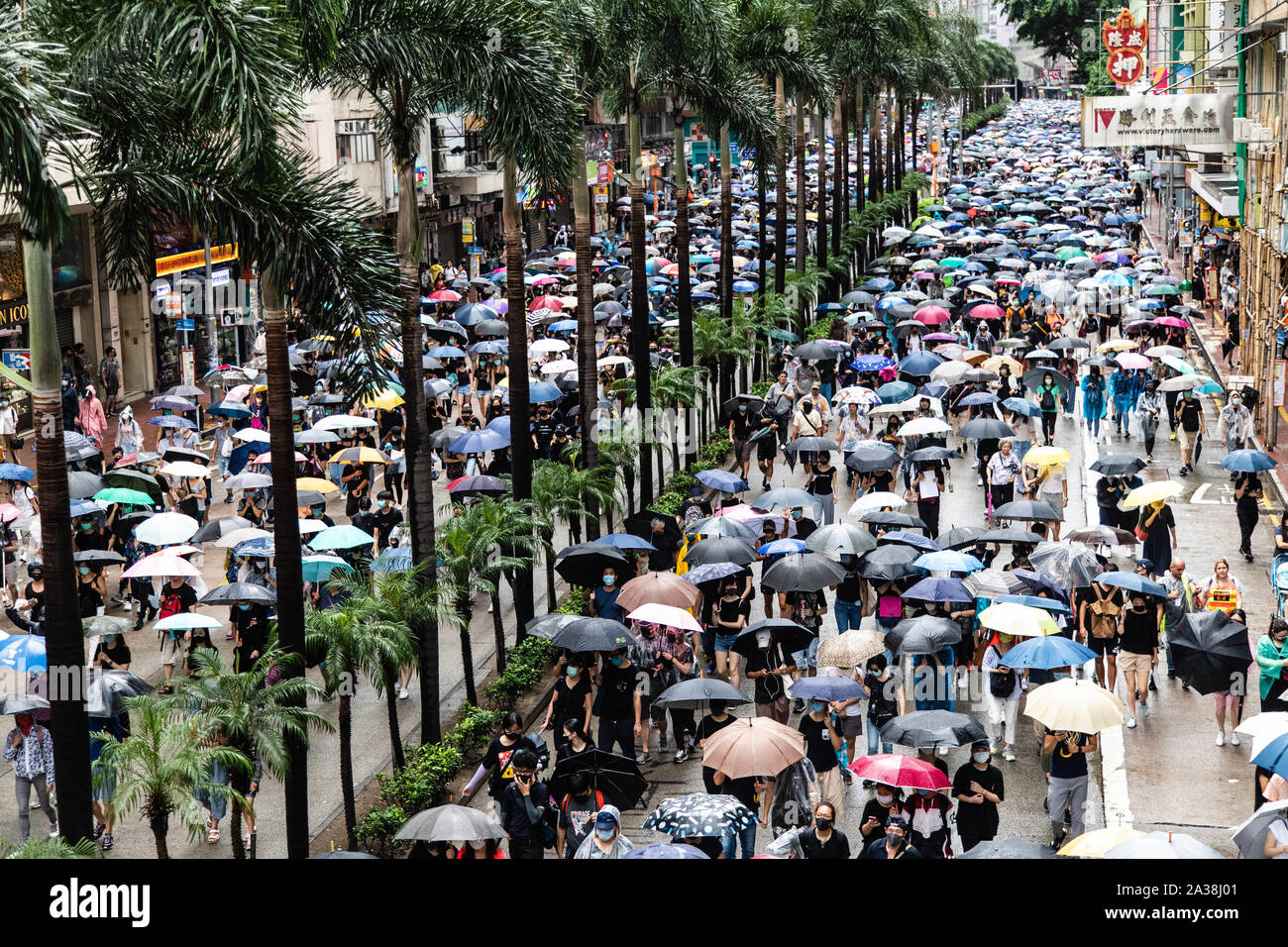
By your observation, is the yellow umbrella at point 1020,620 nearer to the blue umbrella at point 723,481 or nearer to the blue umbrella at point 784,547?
the blue umbrella at point 784,547

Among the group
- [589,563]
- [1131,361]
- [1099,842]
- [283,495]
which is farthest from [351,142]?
[1099,842]

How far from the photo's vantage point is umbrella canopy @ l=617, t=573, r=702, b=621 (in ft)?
51.9

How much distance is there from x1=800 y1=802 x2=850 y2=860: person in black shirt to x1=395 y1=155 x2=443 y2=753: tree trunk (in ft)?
18.6

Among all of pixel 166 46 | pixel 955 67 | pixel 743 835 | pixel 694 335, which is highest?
pixel 955 67

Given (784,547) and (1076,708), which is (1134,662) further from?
(784,547)

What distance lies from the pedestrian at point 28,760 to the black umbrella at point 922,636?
7100 mm

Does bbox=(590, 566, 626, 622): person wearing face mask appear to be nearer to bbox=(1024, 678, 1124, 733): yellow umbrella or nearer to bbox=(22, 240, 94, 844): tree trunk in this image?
bbox=(1024, 678, 1124, 733): yellow umbrella

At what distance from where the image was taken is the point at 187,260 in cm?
3725

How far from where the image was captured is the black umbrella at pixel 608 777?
1189 centimetres

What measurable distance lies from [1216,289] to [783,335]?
61.5 feet

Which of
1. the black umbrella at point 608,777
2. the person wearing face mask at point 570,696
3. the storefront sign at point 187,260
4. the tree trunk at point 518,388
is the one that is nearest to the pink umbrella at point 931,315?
the storefront sign at point 187,260

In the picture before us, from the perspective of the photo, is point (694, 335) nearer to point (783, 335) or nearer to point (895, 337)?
point (783, 335)
